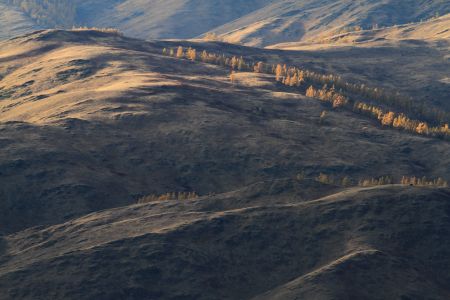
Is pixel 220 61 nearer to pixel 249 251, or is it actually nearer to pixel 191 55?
pixel 191 55

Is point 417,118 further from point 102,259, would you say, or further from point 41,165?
point 102,259

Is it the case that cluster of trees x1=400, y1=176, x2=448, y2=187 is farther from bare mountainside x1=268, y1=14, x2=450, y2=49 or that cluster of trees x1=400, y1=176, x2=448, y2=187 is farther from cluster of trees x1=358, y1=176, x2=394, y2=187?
bare mountainside x1=268, y1=14, x2=450, y2=49

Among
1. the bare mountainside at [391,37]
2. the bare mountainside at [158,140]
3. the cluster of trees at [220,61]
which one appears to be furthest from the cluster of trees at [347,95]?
the bare mountainside at [391,37]

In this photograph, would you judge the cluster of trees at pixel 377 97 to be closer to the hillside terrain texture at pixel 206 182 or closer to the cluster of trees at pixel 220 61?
the hillside terrain texture at pixel 206 182

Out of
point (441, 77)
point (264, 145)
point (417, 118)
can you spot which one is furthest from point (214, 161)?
point (441, 77)

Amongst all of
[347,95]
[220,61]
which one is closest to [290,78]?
[347,95]
